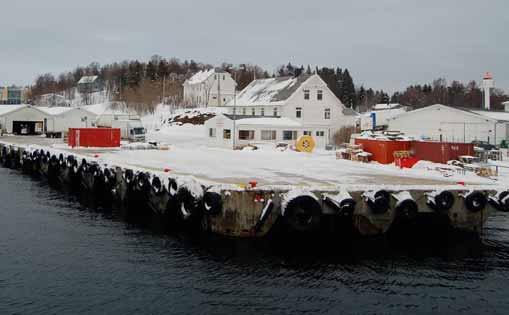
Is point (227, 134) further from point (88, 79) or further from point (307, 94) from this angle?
point (88, 79)

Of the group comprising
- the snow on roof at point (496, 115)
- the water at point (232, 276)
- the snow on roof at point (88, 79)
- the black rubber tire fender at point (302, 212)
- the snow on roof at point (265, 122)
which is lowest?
the water at point (232, 276)

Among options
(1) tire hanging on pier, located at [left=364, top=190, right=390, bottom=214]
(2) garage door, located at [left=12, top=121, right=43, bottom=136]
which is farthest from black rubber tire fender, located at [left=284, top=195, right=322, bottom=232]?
(2) garage door, located at [left=12, top=121, right=43, bottom=136]

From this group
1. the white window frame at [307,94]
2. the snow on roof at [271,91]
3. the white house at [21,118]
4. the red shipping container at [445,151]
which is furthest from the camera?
the white house at [21,118]

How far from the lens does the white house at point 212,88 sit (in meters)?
134

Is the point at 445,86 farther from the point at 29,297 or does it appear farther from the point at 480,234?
the point at 29,297

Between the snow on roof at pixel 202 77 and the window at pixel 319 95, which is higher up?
the snow on roof at pixel 202 77

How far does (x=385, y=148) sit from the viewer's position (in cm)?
3831

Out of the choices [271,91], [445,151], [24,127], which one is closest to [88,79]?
[24,127]

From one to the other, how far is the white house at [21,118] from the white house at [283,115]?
97.5ft

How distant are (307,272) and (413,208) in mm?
5620

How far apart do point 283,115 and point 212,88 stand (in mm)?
68678

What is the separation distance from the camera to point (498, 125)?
55.5m

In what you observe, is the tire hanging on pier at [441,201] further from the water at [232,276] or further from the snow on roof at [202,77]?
the snow on roof at [202,77]

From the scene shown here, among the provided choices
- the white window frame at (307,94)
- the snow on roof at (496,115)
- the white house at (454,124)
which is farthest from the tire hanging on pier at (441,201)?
the white window frame at (307,94)
